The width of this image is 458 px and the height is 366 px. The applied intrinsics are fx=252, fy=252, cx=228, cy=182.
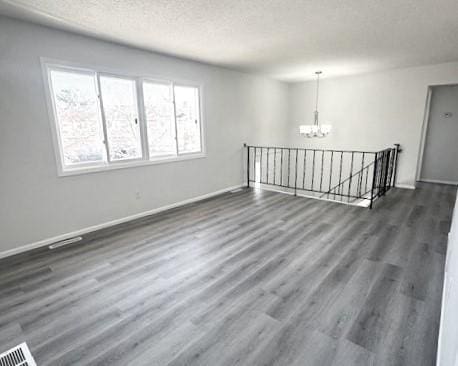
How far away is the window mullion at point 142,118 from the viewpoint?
404 cm

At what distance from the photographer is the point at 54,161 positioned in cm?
327

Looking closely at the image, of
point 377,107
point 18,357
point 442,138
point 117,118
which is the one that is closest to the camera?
point 18,357

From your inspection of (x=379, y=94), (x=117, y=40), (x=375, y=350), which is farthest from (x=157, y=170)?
(x=379, y=94)

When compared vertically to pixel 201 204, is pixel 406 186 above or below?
above

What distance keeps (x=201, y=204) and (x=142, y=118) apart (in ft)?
6.26

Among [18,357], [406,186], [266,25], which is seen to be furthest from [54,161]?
[406,186]

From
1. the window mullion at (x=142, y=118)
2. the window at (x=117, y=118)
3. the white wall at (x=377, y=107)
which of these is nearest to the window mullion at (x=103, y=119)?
the window at (x=117, y=118)

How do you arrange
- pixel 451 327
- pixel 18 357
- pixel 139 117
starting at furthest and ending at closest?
pixel 139 117 < pixel 18 357 < pixel 451 327

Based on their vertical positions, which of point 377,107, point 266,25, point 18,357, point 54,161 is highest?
point 266,25

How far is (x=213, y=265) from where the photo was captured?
9.05ft

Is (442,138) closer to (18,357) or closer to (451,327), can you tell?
(451,327)

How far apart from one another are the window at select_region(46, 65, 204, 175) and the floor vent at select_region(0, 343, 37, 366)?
2.19 meters

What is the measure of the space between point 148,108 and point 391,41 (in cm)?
388

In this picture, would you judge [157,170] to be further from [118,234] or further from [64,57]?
[64,57]
